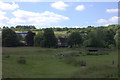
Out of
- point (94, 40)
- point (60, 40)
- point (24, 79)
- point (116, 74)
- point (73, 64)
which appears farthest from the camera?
point (60, 40)

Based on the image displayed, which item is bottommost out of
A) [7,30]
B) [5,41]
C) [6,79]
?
[6,79]

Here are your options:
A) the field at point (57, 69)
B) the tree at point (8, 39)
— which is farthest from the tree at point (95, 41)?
the tree at point (8, 39)

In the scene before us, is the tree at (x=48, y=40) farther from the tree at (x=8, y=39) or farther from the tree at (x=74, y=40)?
the tree at (x=8, y=39)

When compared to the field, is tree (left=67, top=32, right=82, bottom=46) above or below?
above

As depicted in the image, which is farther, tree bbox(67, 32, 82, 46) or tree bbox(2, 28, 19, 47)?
tree bbox(67, 32, 82, 46)

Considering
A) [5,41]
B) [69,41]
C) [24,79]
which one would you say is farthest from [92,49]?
[24,79]

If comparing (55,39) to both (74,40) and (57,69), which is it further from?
(57,69)

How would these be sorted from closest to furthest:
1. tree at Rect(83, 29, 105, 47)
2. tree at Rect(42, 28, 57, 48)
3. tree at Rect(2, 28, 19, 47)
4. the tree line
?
tree at Rect(83, 29, 105, 47) < the tree line < tree at Rect(2, 28, 19, 47) < tree at Rect(42, 28, 57, 48)

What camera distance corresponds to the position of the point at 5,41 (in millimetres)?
65812

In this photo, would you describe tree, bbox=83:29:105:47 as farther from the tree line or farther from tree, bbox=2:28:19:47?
tree, bbox=2:28:19:47

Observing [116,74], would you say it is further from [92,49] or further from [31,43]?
[31,43]

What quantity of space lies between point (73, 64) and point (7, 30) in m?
48.3

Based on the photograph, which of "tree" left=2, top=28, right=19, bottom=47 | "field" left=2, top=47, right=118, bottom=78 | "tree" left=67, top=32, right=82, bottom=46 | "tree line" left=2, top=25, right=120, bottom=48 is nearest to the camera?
"field" left=2, top=47, right=118, bottom=78

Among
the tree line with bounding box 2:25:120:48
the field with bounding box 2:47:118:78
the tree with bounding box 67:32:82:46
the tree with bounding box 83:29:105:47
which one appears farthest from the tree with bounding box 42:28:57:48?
the field with bounding box 2:47:118:78
